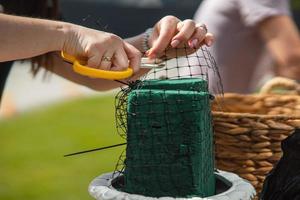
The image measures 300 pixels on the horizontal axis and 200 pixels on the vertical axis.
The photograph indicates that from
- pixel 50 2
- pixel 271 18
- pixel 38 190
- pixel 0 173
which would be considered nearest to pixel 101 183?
pixel 50 2

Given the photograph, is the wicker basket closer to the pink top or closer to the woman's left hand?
the woman's left hand

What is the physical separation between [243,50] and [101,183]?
153 centimetres

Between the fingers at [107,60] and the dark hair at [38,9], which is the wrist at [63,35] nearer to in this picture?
the fingers at [107,60]

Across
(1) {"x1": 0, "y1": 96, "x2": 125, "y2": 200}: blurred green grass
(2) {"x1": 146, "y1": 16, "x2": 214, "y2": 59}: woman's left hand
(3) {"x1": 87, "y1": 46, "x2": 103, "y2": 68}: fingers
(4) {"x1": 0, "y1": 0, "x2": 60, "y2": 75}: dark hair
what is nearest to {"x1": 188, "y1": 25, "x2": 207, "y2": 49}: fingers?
(2) {"x1": 146, "y1": 16, "x2": 214, "y2": 59}: woman's left hand

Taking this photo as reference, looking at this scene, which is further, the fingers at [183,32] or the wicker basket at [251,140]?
the wicker basket at [251,140]

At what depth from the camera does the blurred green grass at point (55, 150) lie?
12.5 ft

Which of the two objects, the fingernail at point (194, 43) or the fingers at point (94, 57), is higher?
the fingernail at point (194, 43)

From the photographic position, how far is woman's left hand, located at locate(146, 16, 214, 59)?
1.28 meters

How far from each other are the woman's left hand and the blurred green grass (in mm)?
1998

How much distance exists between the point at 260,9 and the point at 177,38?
119 cm

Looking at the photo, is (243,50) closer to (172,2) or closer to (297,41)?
(297,41)

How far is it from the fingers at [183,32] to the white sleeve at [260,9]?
113 centimetres

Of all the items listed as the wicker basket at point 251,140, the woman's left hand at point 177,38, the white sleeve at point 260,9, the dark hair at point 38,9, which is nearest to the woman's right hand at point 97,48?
the woman's left hand at point 177,38

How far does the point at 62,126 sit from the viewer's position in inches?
193
